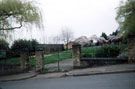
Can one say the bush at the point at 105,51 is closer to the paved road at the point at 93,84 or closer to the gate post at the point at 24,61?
the paved road at the point at 93,84

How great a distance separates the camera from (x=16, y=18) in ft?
37.9

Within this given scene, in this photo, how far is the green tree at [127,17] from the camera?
47.8ft

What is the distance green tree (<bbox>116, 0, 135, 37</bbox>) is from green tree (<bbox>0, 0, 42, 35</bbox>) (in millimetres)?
9696

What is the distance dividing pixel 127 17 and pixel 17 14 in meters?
11.7

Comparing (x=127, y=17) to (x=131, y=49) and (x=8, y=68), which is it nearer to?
(x=131, y=49)

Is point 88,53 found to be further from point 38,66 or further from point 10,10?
point 10,10

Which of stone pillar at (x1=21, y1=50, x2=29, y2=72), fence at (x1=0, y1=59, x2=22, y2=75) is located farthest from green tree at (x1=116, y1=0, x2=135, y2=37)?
fence at (x1=0, y1=59, x2=22, y2=75)

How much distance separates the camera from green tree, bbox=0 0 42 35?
36.5ft

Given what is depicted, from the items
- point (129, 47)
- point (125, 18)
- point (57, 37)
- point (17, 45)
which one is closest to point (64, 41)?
point (57, 37)

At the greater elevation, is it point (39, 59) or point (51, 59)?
point (39, 59)

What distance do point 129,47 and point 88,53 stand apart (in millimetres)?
3799

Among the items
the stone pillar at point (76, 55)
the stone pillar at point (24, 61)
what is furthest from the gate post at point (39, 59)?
the stone pillar at point (76, 55)

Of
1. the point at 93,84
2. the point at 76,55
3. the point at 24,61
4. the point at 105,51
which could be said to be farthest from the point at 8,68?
the point at 105,51

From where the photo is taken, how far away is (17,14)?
1142cm
